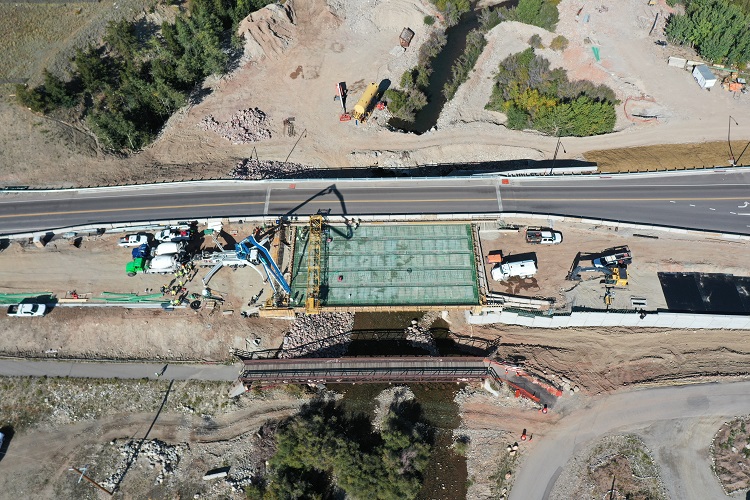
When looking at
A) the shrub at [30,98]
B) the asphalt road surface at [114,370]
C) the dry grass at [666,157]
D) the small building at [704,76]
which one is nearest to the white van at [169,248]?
the asphalt road surface at [114,370]

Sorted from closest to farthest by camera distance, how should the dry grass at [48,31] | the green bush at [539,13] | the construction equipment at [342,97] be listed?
1. the construction equipment at [342,97]
2. the dry grass at [48,31]
3. the green bush at [539,13]

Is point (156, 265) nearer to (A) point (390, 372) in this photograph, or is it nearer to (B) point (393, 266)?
(B) point (393, 266)

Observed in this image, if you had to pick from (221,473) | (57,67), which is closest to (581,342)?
(221,473)

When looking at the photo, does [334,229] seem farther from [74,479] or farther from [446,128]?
[74,479]

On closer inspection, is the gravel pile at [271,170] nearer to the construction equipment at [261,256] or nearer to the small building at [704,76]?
the construction equipment at [261,256]

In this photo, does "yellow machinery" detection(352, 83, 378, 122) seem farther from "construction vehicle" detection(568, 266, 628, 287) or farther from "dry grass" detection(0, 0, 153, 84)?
"dry grass" detection(0, 0, 153, 84)

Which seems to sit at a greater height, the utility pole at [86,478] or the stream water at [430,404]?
the stream water at [430,404]
